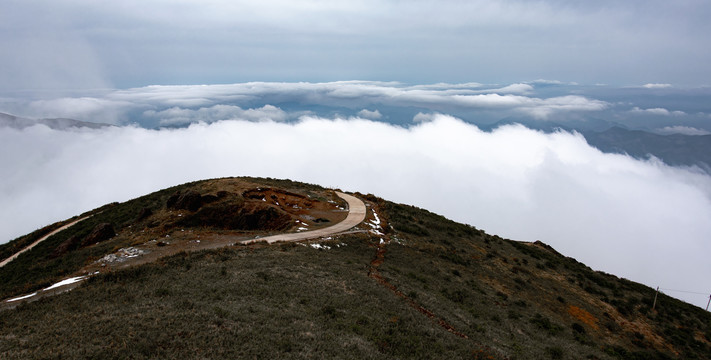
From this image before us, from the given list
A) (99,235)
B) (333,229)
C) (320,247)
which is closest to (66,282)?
(99,235)

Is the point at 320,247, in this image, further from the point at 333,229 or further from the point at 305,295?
the point at 305,295

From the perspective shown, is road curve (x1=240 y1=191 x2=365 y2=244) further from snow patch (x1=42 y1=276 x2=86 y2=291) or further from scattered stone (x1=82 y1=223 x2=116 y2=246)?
scattered stone (x1=82 y1=223 x2=116 y2=246)

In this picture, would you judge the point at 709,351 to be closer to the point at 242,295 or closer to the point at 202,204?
the point at 242,295

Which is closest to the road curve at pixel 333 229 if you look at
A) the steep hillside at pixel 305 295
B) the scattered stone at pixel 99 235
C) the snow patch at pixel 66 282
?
the steep hillside at pixel 305 295

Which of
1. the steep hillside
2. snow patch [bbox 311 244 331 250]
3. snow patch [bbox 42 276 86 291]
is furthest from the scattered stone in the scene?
snow patch [bbox 311 244 331 250]

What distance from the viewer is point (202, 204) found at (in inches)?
1195

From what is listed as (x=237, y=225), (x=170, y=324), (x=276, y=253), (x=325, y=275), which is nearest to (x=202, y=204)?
(x=237, y=225)

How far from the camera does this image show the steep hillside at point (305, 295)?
10469mm

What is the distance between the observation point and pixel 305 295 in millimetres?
14805

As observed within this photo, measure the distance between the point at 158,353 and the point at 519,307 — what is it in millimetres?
20618

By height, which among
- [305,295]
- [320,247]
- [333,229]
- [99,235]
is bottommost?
[99,235]

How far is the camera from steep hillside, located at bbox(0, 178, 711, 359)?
10.5 metres

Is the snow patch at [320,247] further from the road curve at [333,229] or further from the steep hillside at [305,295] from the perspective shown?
the road curve at [333,229]

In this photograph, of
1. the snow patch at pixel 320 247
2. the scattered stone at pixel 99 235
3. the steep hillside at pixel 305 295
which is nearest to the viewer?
the steep hillside at pixel 305 295
